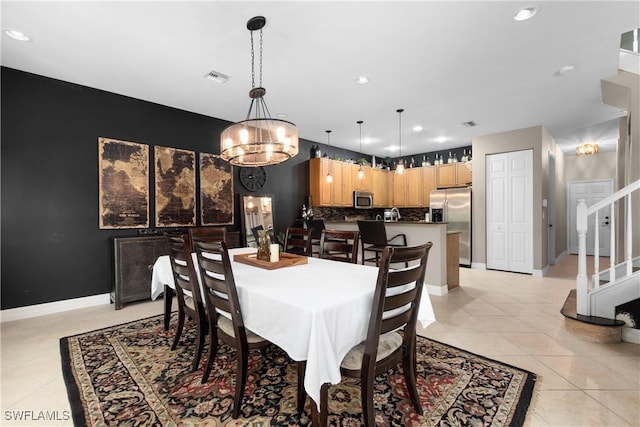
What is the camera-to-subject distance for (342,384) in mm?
1969

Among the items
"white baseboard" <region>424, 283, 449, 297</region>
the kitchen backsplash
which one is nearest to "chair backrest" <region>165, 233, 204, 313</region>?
"white baseboard" <region>424, 283, 449, 297</region>

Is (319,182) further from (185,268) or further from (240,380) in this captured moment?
(240,380)

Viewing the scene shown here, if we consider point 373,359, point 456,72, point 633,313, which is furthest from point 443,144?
point 373,359

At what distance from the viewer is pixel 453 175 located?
6.77 m

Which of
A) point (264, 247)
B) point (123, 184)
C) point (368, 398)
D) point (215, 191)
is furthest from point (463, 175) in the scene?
point (123, 184)

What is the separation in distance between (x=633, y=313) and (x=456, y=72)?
2908 millimetres

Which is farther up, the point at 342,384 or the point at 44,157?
the point at 44,157

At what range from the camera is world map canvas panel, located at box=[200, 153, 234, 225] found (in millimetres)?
4645

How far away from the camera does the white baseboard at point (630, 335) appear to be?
103 inches

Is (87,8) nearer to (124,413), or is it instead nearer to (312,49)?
(312,49)

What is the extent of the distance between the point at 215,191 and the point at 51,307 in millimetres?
2465

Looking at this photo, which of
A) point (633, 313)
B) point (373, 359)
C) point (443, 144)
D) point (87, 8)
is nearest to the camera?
point (373, 359)

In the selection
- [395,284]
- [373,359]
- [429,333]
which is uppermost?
[395,284]

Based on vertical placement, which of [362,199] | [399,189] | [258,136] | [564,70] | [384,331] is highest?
[564,70]
